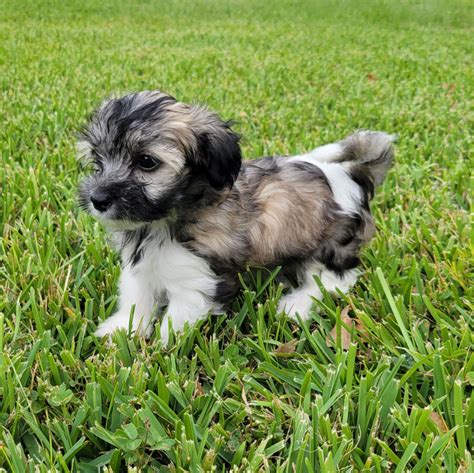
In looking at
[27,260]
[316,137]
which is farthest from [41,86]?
[27,260]

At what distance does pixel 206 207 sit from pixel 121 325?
679mm

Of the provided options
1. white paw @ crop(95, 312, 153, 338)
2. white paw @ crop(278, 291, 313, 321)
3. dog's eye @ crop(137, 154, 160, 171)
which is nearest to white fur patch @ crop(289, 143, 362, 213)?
white paw @ crop(278, 291, 313, 321)

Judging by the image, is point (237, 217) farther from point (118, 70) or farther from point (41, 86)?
point (118, 70)

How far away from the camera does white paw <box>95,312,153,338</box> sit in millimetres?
2622

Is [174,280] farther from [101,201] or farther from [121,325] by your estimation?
[101,201]

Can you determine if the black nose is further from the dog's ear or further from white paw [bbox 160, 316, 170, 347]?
white paw [bbox 160, 316, 170, 347]

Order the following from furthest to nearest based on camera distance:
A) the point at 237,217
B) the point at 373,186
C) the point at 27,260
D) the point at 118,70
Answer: the point at 118,70 < the point at 373,186 < the point at 27,260 < the point at 237,217

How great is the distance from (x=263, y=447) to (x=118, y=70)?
22.0 ft

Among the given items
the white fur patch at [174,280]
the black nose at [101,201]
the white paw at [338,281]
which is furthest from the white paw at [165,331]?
the white paw at [338,281]

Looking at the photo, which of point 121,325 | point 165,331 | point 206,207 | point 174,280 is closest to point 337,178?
point 206,207

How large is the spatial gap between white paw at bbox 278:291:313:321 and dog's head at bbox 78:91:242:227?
74 centimetres

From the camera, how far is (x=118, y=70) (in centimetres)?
773

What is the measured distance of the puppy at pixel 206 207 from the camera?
7.78ft

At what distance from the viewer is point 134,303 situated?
2.78 metres
